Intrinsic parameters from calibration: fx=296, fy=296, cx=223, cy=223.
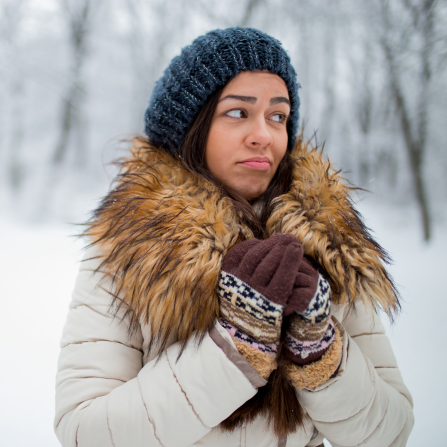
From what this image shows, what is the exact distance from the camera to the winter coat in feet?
1.84

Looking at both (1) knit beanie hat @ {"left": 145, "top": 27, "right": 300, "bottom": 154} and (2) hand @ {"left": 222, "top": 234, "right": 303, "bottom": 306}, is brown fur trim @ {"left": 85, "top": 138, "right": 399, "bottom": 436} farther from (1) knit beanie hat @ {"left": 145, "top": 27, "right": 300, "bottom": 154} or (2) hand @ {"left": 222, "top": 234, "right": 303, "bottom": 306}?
(1) knit beanie hat @ {"left": 145, "top": 27, "right": 300, "bottom": 154}

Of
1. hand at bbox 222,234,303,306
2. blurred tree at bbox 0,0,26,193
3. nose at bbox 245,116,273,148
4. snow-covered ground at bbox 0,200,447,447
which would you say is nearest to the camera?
hand at bbox 222,234,303,306

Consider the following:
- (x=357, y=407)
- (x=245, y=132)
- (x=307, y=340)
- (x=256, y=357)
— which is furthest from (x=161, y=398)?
(x=245, y=132)

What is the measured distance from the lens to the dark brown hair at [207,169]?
806mm

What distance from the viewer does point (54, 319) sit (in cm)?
189

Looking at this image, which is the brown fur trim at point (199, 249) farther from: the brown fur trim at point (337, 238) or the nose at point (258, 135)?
the nose at point (258, 135)

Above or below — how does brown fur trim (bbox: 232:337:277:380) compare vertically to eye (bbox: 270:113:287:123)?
below

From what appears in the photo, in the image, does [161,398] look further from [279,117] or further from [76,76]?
[76,76]

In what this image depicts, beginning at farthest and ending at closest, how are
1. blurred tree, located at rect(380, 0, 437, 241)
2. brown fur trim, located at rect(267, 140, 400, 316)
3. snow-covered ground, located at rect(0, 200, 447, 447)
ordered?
blurred tree, located at rect(380, 0, 437, 241) → snow-covered ground, located at rect(0, 200, 447, 447) → brown fur trim, located at rect(267, 140, 400, 316)

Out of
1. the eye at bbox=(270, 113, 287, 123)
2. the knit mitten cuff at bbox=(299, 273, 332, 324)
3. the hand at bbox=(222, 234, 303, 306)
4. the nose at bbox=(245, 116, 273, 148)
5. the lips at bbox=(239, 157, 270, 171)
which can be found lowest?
the knit mitten cuff at bbox=(299, 273, 332, 324)

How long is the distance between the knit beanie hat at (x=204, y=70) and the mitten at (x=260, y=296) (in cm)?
45

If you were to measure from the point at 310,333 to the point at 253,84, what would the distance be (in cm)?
66

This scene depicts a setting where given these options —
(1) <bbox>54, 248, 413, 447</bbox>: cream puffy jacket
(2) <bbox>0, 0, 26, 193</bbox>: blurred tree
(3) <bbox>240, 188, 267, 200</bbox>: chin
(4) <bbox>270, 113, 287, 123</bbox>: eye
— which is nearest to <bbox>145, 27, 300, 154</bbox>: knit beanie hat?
(4) <bbox>270, 113, 287, 123</bbox>: eye

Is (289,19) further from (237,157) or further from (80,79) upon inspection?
(237,157)
